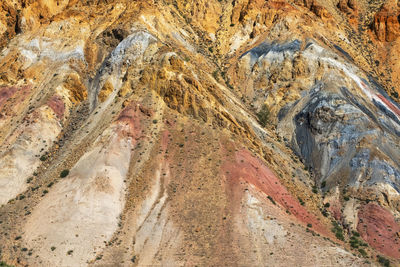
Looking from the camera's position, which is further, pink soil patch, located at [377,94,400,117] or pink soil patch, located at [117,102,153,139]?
pink soil patch, located at [377,94,400,117]

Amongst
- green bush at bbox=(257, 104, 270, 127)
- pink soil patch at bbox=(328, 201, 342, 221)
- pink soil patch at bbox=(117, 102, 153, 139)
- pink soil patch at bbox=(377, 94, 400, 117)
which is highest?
pink soil patch at bbox=(117, 102, 153, 139)

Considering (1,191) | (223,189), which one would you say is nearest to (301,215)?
(223,189)

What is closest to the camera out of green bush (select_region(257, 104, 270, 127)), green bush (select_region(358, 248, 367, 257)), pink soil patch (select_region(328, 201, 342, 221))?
green bush (select_region(358, 248, 367, 257))

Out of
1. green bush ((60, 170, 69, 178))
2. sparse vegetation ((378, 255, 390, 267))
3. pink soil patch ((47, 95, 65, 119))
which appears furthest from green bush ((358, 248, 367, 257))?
pink soil patch ((47, 95, 65, 119))

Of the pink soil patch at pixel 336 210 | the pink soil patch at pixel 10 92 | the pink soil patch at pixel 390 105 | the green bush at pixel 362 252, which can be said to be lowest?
the pink soil patch at pixel 336 210

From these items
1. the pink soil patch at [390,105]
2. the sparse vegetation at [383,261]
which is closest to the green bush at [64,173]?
the sparse vegetation at [383,261]

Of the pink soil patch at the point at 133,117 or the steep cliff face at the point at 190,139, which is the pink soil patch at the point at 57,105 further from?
the pink soil patch at the point at 133,117

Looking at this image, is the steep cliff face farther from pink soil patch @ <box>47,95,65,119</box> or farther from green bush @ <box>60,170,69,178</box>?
green bush @ <box>60,170,69,178</box>
